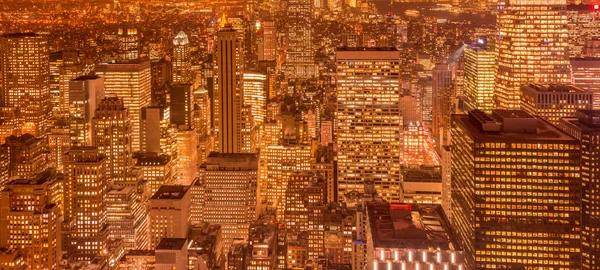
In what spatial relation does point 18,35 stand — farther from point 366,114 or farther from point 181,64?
point 366,114

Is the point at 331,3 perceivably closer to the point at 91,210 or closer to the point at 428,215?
the point at 91,210

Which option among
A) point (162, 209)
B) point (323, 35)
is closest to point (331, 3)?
point (323, 35)

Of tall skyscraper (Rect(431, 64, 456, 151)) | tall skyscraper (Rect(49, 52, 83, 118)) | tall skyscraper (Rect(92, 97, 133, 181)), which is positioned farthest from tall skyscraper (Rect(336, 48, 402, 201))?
tall skyscraper (Rect(49, 52, 83, 118))

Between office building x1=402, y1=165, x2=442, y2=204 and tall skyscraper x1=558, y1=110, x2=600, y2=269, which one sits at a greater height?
tall skyscraper x1=558, y1=110, x2=600, y2=269

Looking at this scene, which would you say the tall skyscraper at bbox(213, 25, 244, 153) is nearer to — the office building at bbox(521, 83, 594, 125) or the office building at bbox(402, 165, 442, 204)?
the office building at bbox(402, 165, 442, 204)

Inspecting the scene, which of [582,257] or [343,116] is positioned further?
[343,116]

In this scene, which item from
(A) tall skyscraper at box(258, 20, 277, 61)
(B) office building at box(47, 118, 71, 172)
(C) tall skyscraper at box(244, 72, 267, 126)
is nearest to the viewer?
(B) office building at box(47, 118, 71, 172)

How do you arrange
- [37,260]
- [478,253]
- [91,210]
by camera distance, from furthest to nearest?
1. [91,210]
2. [37,260]
3. [478,253]
